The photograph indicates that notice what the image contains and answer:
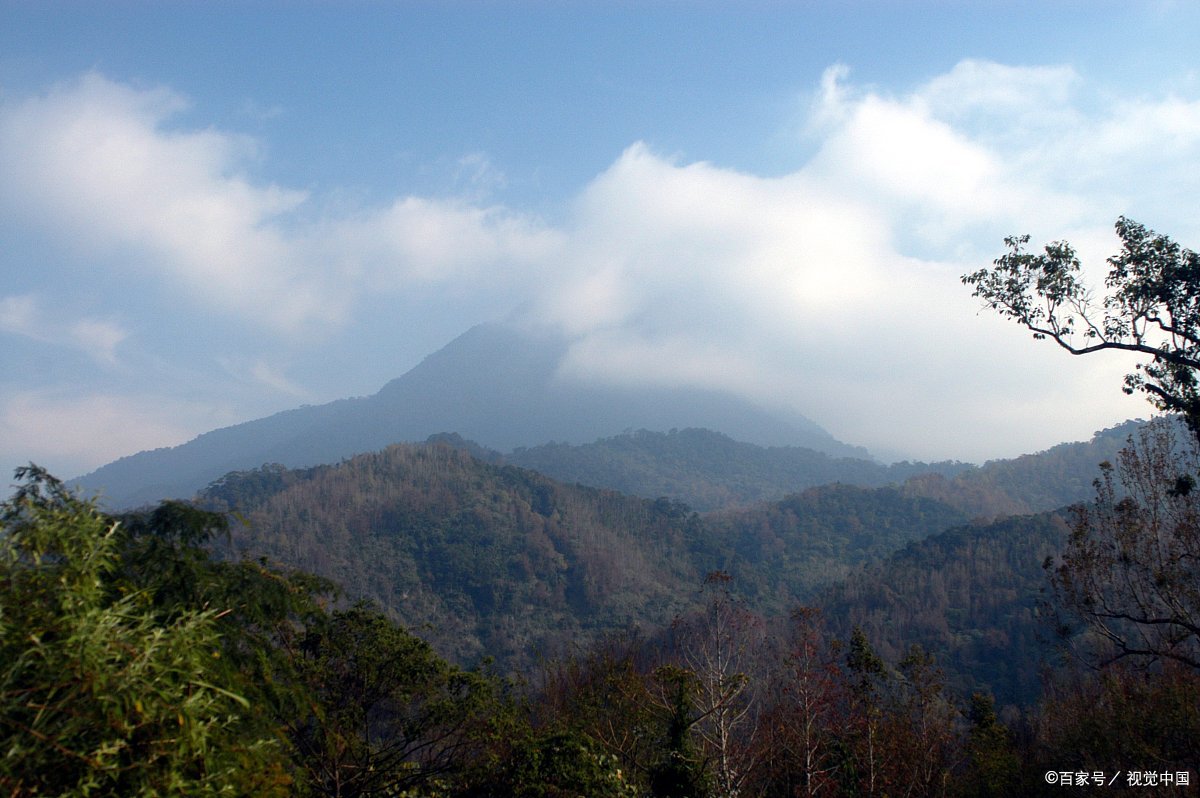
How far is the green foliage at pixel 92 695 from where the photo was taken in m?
2.84

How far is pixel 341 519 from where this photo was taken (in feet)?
295

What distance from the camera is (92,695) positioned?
290 centimetres

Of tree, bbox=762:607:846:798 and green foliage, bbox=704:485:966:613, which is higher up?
tree, bbox=762:607:846:798

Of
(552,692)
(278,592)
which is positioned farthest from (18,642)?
(552,692)

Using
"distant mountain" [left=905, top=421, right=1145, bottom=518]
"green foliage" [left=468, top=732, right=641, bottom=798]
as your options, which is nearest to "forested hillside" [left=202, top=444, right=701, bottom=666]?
"distant mountain" [left=905, top=421, right=1145, bottom=518]

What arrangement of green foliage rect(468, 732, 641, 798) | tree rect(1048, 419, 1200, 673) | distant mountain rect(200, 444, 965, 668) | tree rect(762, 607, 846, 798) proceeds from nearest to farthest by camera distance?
green foliage rect(468, 732, 641, 798) → tree rect(1048, 419, 1200, 673) → tree rect(762, 607, 846, 798) → distant mountain rect(200, 444, 965, 668)

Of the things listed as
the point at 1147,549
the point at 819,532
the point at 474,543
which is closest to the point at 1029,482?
the point at 819,532

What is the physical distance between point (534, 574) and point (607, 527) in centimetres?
1910

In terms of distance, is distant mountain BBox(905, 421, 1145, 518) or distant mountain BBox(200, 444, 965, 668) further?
distant mountain BBox(905, 421, 1145, 518)

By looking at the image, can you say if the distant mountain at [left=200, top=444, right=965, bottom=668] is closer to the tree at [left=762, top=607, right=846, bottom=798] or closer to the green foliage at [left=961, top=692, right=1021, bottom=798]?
the green foliage at [left=961, top=692, right=1021, bottom=798]

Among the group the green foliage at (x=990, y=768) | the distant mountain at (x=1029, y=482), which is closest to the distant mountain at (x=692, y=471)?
the distant mountain at (x=1029, y=482)

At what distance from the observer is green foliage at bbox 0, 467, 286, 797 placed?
2.84 metres

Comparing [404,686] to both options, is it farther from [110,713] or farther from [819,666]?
[110,713]

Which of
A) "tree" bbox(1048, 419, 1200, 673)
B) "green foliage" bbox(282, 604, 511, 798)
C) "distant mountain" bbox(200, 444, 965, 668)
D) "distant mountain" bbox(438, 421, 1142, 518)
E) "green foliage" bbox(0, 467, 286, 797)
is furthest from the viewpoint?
"distant mountain" bbox(438, 421, 1142, 518)
